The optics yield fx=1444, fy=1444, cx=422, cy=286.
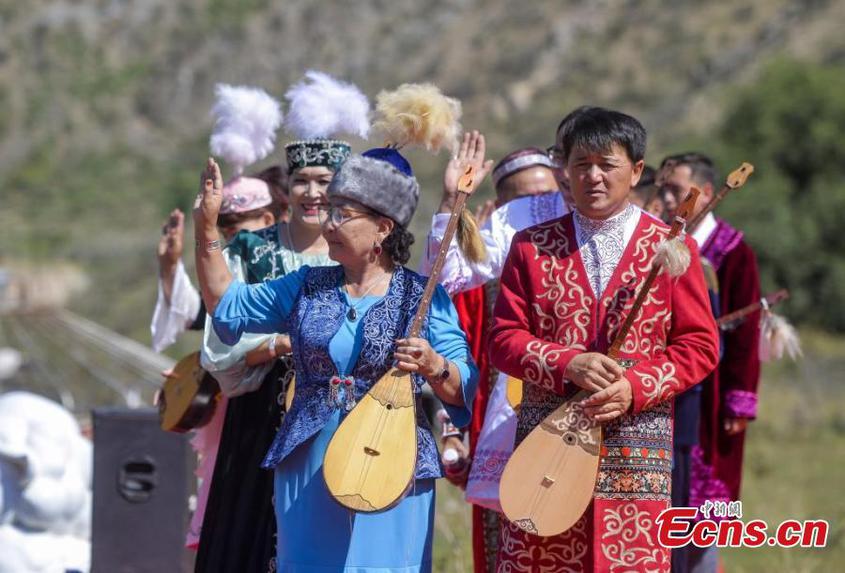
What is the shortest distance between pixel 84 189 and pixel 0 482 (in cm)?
3939

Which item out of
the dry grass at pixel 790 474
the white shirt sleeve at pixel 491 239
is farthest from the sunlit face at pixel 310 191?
the dry grass at pixel 790 474

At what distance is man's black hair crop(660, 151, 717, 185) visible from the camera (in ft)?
17.6

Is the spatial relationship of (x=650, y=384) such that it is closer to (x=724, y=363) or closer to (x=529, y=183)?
(x=529, y=183)

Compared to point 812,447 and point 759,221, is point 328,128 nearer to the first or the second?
point 812,447

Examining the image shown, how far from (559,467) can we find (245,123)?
83.2 inches

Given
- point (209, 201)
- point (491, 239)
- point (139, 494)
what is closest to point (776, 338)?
point (491, 239)

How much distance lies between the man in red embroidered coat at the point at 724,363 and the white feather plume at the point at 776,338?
4 centimetres

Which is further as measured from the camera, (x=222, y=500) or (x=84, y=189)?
(x=84, y=189)

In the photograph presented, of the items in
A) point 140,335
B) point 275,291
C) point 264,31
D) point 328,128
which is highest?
point 264,31

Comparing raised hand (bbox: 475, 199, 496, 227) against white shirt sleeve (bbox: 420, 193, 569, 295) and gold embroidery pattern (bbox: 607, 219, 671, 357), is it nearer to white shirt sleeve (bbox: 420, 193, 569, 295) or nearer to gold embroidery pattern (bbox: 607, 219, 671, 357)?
white shirt sleeve (bbox: 420, 193, 569, 295)

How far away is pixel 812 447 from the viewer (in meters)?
15.1

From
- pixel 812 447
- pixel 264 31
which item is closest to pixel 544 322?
pixel 812 447

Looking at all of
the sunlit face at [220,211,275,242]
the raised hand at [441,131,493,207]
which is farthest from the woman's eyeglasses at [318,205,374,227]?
the sunlit face at [220,211,275,242]

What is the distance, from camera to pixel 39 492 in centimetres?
646
